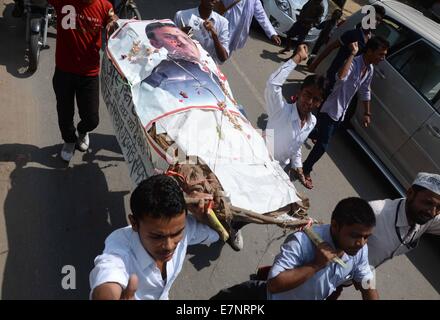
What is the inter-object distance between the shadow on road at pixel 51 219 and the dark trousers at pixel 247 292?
44.3 inches

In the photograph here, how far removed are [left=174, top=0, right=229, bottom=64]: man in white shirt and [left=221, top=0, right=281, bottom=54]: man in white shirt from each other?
20.1 inches

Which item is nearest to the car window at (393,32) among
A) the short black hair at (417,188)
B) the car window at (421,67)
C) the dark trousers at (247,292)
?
the car window at (421,67)

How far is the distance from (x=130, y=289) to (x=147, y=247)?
320 mm

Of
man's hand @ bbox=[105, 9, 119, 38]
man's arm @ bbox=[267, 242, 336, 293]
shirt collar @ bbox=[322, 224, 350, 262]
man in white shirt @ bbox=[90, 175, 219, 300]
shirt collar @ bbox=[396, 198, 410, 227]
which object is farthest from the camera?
man's hand @ bbox=[105, 9, 119, 38]

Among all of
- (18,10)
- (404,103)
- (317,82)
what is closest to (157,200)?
(317,82)

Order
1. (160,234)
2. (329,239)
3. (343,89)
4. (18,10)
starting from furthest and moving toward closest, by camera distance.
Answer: (18,10) < (343,89) < (329,239) < (160,234)

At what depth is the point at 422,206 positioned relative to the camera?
2.53 m

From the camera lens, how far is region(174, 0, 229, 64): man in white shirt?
4.01 meters

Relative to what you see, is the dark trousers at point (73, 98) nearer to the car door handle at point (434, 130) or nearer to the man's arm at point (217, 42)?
the man's arm at point (217, 42)

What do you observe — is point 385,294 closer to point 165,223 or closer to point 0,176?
point 165,223

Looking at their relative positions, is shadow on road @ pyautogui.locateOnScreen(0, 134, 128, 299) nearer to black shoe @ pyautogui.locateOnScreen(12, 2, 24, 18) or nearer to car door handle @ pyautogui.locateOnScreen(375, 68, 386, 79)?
black shoe @ pyautogui.locateOnScreen(12, 2, 24, 18)

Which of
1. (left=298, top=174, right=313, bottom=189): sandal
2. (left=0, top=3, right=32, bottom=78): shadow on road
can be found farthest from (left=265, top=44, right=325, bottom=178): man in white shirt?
(left=0, top=3, right=32, bottom=78): shadow on road

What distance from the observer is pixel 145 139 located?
2.85 metres

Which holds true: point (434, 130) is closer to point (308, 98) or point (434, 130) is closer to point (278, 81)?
point (308, 98)
